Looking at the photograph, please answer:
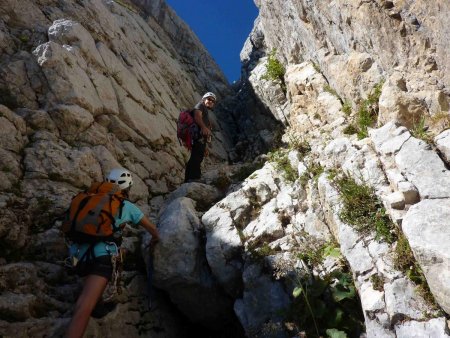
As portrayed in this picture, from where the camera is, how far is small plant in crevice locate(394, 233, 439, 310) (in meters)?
4.92

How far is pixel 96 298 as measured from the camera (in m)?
6.32

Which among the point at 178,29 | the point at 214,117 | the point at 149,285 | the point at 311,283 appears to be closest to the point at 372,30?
the point at 311,283

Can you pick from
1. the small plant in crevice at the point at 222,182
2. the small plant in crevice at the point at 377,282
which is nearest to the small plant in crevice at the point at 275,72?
the small plant in crevice at the point at 222,182

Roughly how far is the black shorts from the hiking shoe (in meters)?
0.96

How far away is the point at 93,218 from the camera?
6.64m

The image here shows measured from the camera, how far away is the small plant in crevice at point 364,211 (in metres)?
5.93

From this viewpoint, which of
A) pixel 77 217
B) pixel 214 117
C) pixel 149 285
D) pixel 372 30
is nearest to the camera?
pixel 77 217

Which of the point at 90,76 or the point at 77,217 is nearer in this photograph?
the point at 77,217

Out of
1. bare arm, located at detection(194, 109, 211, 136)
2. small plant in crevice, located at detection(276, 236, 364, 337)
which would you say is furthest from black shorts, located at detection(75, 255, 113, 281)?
bare arm, located at detection(194, 109, 211, 136)

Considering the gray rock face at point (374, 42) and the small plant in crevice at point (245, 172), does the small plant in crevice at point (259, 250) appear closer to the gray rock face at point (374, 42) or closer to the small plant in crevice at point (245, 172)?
the small plant in crevice at point (245, 172)

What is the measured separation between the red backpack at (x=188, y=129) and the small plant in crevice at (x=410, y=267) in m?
7.72

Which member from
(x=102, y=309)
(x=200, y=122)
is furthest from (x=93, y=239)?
(x=200, y=122)

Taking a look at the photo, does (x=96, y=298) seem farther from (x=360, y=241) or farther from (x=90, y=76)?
(x=90, y=76)

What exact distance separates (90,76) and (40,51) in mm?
1644
